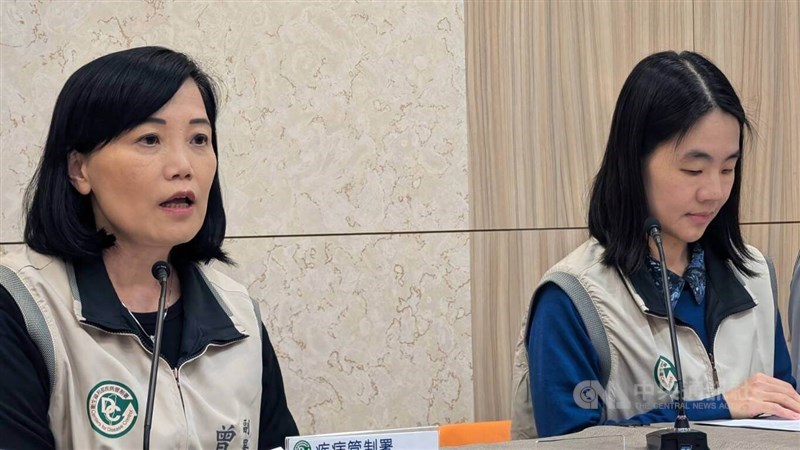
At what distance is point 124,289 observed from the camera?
7.49 ft

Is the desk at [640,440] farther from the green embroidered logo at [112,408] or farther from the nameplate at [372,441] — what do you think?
the green embroidered logo at [112,408]

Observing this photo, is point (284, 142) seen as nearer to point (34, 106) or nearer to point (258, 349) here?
point (34, 106)

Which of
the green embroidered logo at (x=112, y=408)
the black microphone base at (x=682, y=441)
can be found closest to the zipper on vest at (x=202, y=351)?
the green embroidered logo at (x=112, y=408)

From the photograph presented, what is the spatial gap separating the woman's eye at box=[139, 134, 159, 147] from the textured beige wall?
1054 millimetres

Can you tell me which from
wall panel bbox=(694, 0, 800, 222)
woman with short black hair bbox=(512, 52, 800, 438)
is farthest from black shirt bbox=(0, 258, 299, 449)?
wall panel bbox=(694, 0, 800, 222)

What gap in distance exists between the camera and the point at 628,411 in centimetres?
255

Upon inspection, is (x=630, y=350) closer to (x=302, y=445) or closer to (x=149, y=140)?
(x=302, y=445)

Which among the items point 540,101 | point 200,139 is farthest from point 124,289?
point 540,101

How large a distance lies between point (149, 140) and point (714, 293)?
4.95 ft

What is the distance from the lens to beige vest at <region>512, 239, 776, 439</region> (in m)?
2.56

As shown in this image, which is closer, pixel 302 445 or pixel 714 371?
pixel 302 445

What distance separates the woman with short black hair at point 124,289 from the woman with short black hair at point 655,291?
2.34 feet

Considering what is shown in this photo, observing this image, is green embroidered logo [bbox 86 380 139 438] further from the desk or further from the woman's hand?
the woman's hand

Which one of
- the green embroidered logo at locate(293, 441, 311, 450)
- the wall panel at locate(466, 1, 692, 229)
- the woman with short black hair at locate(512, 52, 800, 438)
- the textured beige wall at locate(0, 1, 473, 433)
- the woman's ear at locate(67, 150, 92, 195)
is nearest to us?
the green embroidered logo at locate(293, 441, 311, 450)
